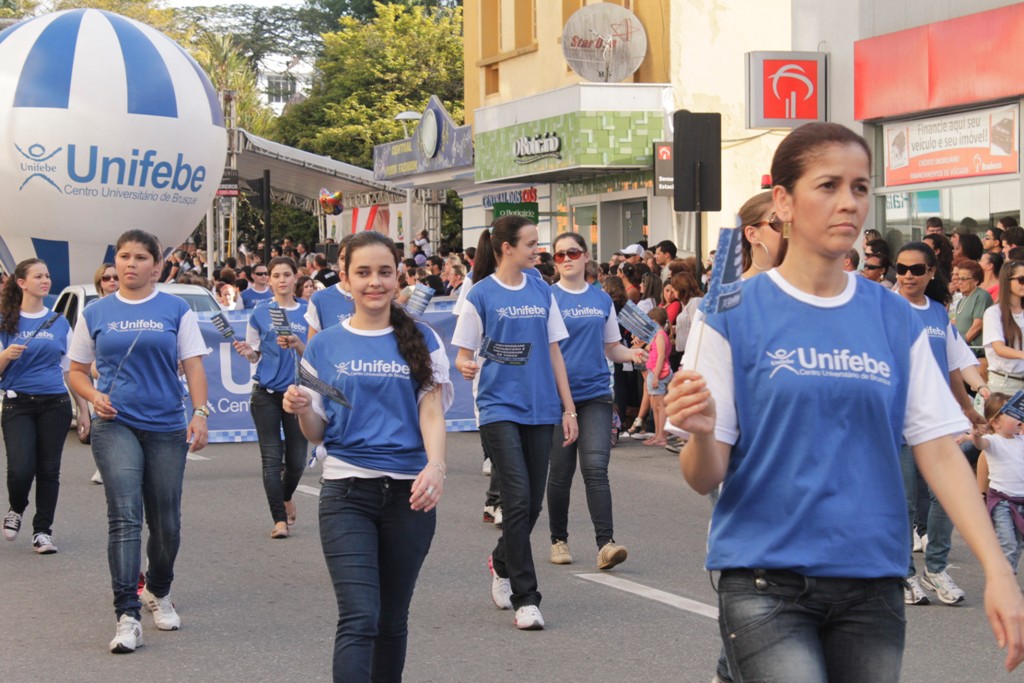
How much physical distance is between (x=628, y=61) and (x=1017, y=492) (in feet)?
66.3

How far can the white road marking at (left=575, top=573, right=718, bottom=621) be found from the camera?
25.5ft

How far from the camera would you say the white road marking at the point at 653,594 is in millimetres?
7762

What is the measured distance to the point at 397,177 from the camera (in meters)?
37.2

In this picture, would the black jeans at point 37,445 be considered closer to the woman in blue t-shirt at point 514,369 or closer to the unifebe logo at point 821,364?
the woman in blue t-shirt at point 514,369

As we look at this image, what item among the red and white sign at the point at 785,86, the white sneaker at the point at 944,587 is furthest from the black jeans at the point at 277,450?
the red and white sign at the point at 785,86

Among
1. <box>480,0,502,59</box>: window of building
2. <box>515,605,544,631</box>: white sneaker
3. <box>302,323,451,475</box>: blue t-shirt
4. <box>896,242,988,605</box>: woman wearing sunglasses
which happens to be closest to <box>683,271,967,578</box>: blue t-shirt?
<box>302,323,451,475</box>: blue t-shirt

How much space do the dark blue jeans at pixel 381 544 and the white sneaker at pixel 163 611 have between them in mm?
2621

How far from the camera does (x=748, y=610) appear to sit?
3354 mm

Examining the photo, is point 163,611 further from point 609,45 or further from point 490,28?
point 490,28

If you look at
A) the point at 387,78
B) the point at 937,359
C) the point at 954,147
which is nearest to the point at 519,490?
the point at 937,359

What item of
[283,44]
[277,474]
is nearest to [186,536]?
[277,474]

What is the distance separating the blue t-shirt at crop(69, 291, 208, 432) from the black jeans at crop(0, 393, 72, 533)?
2.67 meters

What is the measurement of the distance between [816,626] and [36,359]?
25.0 ft

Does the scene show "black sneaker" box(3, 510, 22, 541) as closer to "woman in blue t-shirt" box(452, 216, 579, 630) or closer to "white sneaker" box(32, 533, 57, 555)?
"white sneaker" box(32, 533, 57, 555)
